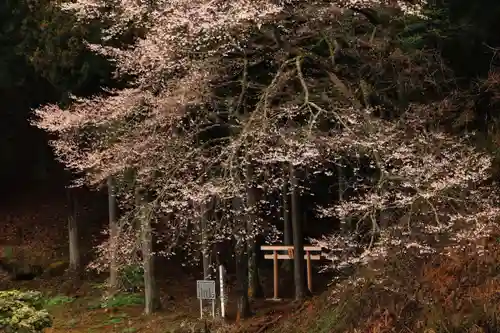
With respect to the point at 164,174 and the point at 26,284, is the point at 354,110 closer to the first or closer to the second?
the point at 164,174

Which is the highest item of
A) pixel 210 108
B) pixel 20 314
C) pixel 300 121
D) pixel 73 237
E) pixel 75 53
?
pixel 75 53

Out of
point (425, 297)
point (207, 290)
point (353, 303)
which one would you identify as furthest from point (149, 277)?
point (425, 297)

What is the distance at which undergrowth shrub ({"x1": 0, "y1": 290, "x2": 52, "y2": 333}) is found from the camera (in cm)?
855

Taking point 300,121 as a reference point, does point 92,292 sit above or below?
below

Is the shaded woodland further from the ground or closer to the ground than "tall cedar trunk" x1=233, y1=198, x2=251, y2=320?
further from the ground

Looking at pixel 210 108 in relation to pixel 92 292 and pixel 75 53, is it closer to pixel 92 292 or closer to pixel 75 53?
pixel 75 53

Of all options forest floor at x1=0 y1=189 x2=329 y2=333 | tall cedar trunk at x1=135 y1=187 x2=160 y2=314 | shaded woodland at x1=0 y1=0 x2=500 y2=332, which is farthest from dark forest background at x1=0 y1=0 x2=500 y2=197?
tall cedar trunk at x1=135 y1=187 x2=160 y2=314

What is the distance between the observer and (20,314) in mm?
8781

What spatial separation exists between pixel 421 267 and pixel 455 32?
3.97m

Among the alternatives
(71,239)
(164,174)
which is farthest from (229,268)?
(164,174)

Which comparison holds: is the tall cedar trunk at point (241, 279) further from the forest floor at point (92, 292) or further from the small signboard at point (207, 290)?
the small signboard at point (207, 290)

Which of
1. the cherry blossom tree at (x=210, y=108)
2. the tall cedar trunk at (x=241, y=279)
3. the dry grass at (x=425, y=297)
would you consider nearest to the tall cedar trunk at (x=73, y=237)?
the cherry blossom tree at (x=210, y=108)

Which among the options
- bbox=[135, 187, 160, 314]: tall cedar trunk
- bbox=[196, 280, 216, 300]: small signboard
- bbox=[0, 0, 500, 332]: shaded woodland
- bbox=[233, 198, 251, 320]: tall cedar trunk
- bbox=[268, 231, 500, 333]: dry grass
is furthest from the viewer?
bbox=[135, 187, 160, 314]: tall cedar trunk

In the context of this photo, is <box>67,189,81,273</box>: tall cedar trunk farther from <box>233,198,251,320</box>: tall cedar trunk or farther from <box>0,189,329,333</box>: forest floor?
<box>233,198,251,320</box>: tall cedar trunk
